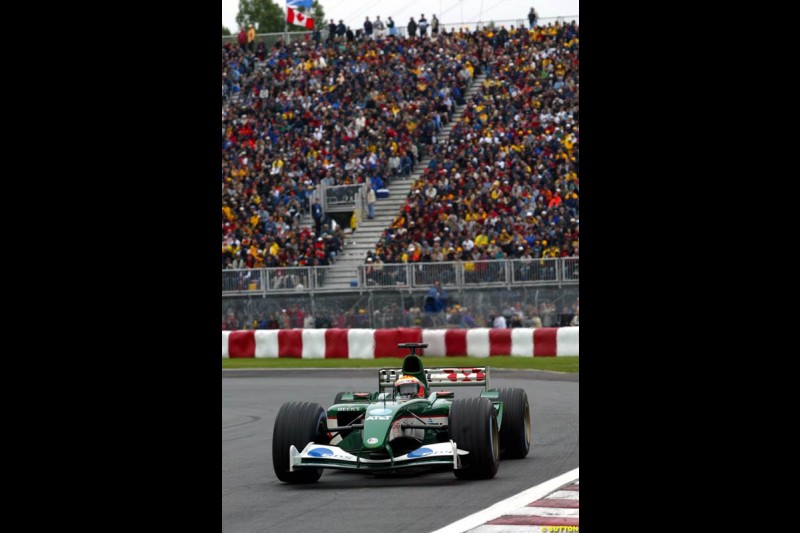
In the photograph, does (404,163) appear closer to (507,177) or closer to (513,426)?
(507,177)

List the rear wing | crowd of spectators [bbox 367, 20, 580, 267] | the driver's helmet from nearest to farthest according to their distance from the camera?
the driver's helmet → the rear wing → crowd of spectators [bbox 367, 20, 580, 267]

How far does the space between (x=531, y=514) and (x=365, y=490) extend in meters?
2.00

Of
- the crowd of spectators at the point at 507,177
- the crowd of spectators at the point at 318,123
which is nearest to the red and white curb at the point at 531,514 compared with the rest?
the crowd of spectators at the point at 507,177

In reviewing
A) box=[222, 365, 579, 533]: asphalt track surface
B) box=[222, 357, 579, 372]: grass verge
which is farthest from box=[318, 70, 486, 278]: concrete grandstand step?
box=[222, 365, 579, 533]: asphalt track surface

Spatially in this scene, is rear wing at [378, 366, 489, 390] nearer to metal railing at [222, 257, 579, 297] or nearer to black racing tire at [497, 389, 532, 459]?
black racing tire at [497, 389, 532, 459]

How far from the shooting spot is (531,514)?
714cm

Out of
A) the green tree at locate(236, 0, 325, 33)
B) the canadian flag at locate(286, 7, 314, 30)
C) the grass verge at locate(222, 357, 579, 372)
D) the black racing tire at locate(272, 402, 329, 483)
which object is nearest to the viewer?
the black racing tire at locate(272, 402, 329, 483)

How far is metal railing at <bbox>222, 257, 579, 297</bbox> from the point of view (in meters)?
24.0

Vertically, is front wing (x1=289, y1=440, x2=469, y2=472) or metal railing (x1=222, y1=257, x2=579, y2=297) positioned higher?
metal railing (x1=222, y1=257, x2=579, y2=297)

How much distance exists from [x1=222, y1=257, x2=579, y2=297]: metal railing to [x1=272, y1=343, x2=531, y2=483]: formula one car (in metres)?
13.2

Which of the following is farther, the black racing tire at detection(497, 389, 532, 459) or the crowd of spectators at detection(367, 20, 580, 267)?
the crowd of spectators at detection(367, 20, 580, 267)

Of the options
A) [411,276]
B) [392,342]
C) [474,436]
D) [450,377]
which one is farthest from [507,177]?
[474,436]
